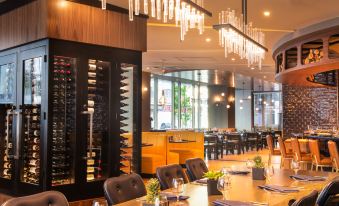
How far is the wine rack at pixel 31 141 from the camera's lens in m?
6.77

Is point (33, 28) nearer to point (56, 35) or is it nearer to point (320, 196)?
point (56, 35)

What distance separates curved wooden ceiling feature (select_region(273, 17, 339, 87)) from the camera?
8.15m

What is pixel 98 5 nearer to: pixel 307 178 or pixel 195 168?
pixel 195 168

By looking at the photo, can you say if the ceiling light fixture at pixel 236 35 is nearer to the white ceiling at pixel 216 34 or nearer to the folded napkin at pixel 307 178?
the white ceiling at pixel 216 34

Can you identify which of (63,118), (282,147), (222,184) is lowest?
(282,147)

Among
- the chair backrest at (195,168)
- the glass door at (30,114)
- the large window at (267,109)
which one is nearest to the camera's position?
the chair backrest at (195,168)

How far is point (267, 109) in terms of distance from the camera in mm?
27375

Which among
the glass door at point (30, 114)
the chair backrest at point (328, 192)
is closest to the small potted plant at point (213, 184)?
the chair backrest at point (328, 192)

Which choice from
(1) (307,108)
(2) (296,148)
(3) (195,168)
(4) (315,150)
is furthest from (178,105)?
(3) (195,168)

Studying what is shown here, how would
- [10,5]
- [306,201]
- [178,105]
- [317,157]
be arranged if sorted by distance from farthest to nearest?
[178,105]
[317,157]
[10,5]
[306,201]

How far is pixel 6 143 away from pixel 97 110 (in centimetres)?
197

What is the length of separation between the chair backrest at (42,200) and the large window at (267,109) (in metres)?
25.2

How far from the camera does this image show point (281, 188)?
3.56 metres

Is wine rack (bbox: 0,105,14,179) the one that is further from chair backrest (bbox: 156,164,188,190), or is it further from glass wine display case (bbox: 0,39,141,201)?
chair backrest (bbox: 156,164,188,190)
